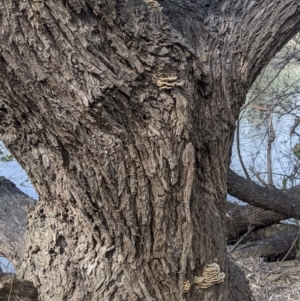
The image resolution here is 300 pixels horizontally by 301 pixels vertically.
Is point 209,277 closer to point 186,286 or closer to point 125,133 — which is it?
point 186,286

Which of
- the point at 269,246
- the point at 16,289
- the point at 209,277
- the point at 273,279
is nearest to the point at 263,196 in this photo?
the point at 273,279

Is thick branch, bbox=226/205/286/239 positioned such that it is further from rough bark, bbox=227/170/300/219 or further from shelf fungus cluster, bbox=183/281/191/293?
shelf fungus cluster, bbox=183/281/191/293

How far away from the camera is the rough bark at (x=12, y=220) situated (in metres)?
1.41

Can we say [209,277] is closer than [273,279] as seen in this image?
Yes

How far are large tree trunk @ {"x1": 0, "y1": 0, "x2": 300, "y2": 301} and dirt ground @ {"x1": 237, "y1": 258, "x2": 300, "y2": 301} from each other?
1560mm

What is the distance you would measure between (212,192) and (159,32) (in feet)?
1.52

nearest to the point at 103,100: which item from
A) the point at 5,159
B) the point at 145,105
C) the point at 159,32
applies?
the point at 145,105

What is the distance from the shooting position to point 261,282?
113 inches

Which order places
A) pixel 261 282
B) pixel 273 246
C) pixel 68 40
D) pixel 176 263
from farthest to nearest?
1. pixel 273 246
2. pixel 261 282
3. pixel 176 263
4. pixel 68 40

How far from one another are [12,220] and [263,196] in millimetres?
1861

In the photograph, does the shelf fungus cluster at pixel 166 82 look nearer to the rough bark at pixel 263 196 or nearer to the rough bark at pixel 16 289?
the rough bark at pixel 16 289

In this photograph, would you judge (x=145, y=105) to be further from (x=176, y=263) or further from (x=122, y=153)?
(x=176, y=263)

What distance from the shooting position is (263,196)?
296 cm

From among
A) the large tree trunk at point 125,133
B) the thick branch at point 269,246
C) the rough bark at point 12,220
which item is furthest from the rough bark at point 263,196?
the large tree trunk at point 125,133
